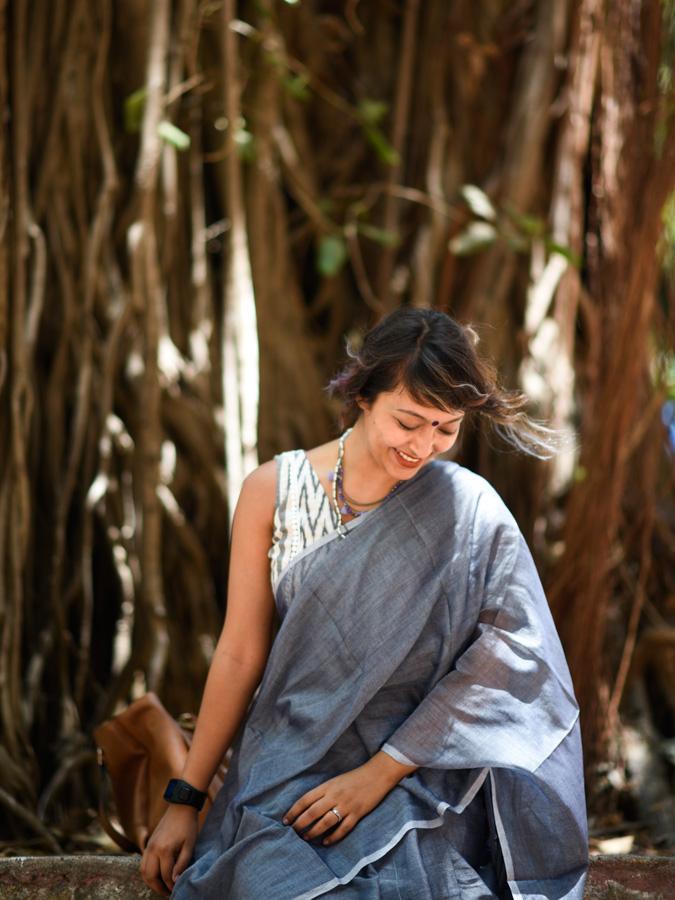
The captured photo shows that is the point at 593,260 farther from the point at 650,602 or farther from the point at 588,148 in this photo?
the point at 650,602

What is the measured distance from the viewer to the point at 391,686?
1.75 metres

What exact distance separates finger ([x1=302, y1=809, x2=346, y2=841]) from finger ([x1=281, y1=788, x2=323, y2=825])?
26 mm

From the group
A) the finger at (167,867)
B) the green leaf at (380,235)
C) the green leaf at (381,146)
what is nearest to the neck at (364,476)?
the finger at (167,867)

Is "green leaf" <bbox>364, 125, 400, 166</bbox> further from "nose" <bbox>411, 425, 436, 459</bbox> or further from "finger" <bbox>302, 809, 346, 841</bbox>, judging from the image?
"finger" <bbox>302, 809, 346, 841</bbox>

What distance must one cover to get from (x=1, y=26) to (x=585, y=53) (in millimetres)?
1625

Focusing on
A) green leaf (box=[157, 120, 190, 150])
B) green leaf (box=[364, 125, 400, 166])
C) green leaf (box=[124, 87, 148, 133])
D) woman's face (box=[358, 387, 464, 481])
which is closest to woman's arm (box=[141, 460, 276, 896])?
woman's face (box=[358, 387, 464, 481])

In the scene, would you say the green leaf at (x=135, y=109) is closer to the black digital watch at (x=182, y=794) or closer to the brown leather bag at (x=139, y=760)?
the brown leather bag at (x=139, y=760)

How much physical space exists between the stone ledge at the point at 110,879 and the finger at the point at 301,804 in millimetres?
341

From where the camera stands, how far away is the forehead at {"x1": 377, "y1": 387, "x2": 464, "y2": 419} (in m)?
1.70

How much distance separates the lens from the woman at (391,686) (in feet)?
5.34

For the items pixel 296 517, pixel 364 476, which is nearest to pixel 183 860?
pixel 296 517

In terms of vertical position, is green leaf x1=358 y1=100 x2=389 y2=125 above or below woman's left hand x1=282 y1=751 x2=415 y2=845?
above

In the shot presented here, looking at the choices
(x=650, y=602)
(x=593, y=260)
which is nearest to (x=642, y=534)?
(x=650, y=602)

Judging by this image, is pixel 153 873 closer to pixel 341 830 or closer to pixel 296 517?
pixel 341 830
